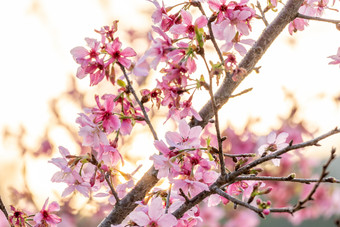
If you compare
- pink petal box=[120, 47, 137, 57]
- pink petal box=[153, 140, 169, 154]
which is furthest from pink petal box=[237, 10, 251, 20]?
pink petal box=[153, 140, 169, 154]

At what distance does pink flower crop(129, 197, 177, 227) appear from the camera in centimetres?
146

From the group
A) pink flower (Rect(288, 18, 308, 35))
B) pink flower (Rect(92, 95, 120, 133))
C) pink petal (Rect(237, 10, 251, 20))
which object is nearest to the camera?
pink petal (Rect(237, 10, 251, 20))

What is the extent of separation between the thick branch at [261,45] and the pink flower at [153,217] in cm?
45

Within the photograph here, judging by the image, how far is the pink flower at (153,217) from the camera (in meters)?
1.46

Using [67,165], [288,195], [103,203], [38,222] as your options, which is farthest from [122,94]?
[288,195]

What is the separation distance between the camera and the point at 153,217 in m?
1.46

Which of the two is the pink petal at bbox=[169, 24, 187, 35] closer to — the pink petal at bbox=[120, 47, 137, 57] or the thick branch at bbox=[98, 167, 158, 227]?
the pink petal at bbox=[120, 47, 137, 57]

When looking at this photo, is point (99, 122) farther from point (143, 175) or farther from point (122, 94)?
point (143, 175)

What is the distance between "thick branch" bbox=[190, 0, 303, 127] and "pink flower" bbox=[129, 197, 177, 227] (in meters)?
0.45

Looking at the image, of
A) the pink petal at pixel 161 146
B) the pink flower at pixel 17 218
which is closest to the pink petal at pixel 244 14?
the pink petal at pixel 161 146

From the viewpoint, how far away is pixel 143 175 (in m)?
1.71

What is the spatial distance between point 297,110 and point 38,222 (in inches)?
126

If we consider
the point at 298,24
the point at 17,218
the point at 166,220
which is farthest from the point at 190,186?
the point at 298,24

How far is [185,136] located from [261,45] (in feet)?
1.50
